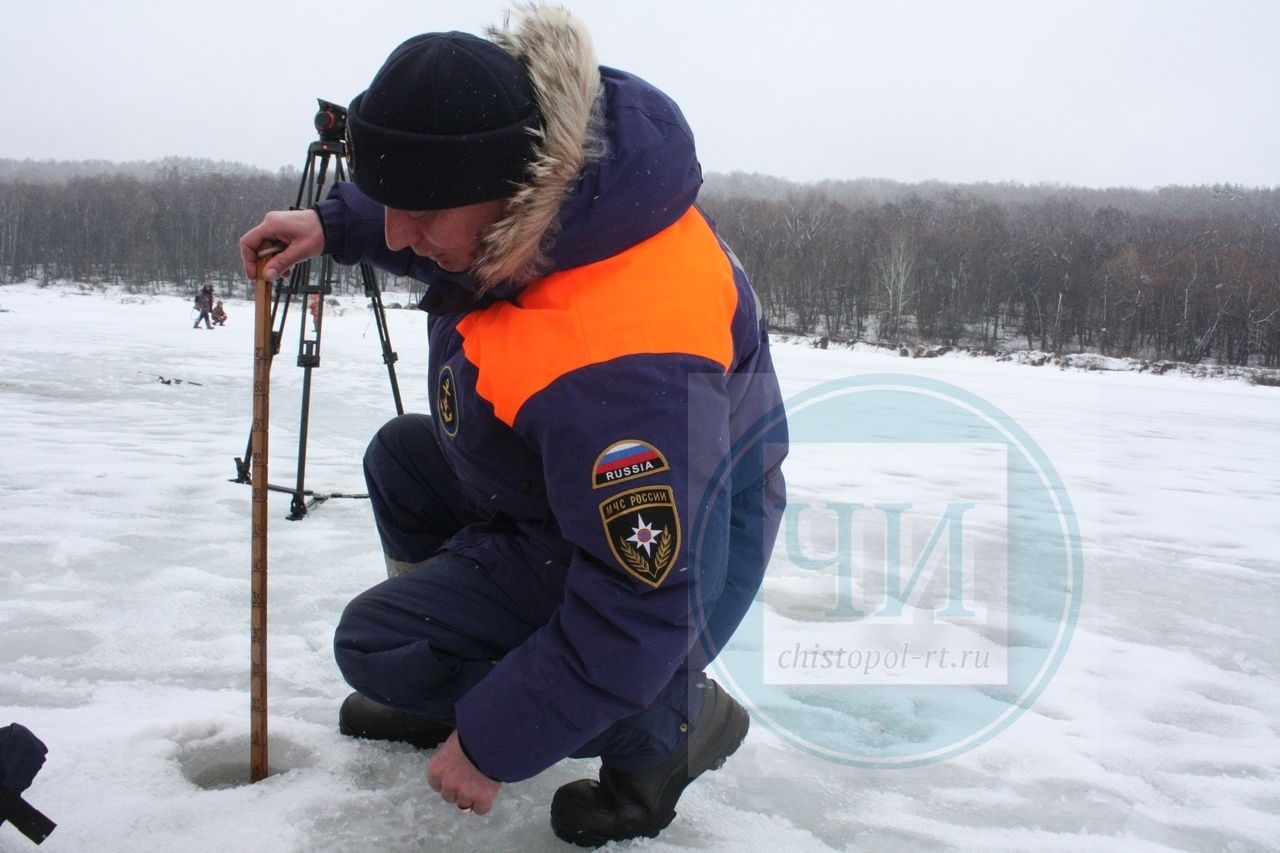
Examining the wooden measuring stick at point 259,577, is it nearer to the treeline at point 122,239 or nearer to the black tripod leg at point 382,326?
the black tripod leg at point 382,326

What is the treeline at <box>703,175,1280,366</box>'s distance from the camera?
49031 millimetres

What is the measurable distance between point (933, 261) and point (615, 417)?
6243cm

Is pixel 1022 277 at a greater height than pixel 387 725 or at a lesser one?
greater

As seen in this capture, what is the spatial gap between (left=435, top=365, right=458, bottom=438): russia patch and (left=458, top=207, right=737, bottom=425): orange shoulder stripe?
0.12 m

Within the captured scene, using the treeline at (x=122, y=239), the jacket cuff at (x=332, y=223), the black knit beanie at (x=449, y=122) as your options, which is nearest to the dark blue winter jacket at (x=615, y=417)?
the black knit beanie at (x=449, y=122)

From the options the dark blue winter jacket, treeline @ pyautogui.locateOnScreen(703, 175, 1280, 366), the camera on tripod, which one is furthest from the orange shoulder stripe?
treeline @ pyautogui.locateOnScreen(703, 175, 1280, 366)

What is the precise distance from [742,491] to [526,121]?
28.4 inches

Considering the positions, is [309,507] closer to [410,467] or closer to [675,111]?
[410,467]

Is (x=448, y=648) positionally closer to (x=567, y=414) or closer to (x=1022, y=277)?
(x=567, y=414)

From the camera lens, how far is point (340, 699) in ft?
6.20
